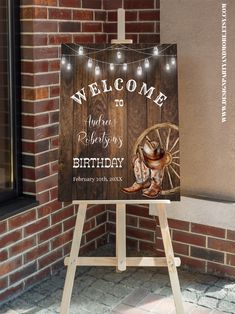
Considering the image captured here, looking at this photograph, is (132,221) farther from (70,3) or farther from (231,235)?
(70,3)

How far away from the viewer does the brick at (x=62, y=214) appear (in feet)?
11.5

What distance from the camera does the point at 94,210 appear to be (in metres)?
3.90

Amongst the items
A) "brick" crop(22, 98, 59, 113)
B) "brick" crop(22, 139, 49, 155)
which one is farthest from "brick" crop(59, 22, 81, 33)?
"brick" crop(22, 139, 49, 155)

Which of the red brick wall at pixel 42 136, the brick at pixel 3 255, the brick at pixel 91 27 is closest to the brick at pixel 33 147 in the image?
the red brick wall at pixel 42 136

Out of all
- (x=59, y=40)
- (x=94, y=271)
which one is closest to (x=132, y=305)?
(x=94, y=271)

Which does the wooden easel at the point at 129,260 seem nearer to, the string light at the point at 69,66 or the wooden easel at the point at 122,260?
the wooden easel at the point at 122,260

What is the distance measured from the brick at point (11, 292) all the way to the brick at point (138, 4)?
188 centimetres

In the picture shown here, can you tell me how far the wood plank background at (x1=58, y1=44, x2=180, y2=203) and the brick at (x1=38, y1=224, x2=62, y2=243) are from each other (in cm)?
59

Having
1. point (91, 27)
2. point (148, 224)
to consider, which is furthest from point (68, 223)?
point (91, 27)

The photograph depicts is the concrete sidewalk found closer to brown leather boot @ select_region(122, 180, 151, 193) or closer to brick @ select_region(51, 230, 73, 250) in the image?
brick @ select_region(51, 230, 73, 250)

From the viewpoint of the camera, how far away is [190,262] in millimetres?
3611

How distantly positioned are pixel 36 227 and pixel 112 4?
1.56m

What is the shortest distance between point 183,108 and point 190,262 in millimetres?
969

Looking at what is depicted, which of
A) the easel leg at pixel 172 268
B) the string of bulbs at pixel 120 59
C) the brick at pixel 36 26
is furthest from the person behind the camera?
the brick at pixel 36 26
